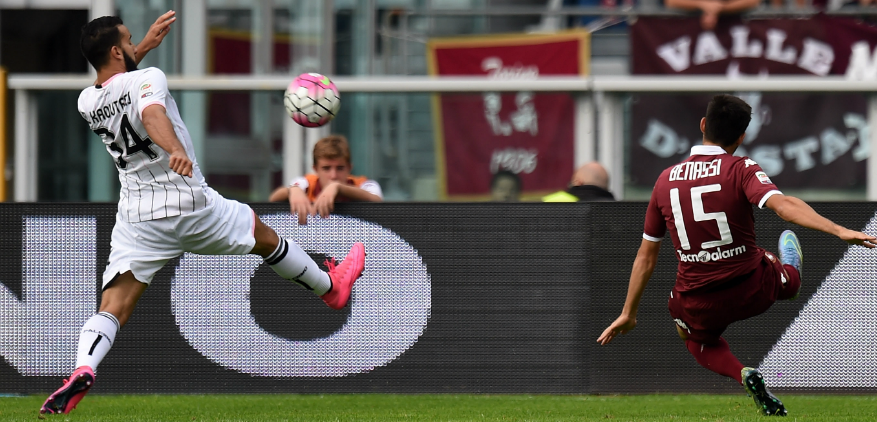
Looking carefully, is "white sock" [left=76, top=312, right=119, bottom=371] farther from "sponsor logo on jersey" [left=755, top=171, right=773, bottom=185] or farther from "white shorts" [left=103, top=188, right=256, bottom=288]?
"sponsor logo on jersey" [left=755, top=171, right=773, bottom=185]

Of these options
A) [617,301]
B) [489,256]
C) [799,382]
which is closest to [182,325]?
[489,256]

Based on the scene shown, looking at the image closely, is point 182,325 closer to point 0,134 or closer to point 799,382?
point 0,134

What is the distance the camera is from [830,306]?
645cm

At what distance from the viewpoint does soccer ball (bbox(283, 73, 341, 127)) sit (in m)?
6.92

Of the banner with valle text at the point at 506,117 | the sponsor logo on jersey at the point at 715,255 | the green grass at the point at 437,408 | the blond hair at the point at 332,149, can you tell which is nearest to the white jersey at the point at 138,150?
the green grass at the point at 437,408

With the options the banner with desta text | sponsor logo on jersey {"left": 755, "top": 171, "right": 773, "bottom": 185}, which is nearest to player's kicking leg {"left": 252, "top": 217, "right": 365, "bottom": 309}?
sponsor logo on jersey {"left": 755, "top": 171, "right": 773, "bottom": 185}

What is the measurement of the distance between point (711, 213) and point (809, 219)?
0.61 meters

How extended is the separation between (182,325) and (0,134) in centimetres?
308

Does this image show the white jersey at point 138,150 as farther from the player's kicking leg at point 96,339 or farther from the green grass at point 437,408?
the green grass at point 437,408

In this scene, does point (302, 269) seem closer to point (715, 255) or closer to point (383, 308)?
point (383, 308)

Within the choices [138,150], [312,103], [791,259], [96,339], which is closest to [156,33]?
[138,150]

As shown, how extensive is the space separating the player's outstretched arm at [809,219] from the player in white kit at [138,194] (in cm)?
255

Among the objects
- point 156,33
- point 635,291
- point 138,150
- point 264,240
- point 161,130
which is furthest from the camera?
point 156,33

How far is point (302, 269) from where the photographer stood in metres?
5.73
